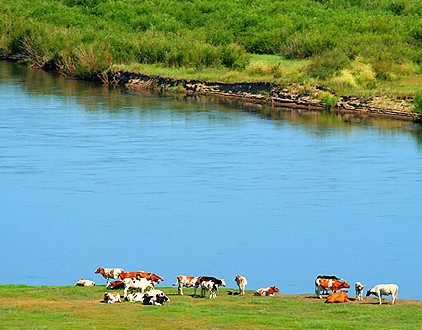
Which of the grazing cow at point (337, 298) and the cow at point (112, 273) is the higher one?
the grazing cow at point (337, 298)

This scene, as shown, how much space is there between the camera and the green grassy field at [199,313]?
21.4 metres

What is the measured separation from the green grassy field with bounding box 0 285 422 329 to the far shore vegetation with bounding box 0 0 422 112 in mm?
35817

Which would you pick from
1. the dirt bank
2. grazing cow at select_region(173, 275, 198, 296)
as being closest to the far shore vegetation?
the dirt bank

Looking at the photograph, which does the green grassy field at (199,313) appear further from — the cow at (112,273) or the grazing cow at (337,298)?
the cow at (112,273)

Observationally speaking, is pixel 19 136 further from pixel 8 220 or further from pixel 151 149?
pixel 8 220

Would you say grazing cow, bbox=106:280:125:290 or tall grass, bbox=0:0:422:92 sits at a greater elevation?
tall grass, bbox=0:0:422:92

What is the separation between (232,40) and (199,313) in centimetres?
5495

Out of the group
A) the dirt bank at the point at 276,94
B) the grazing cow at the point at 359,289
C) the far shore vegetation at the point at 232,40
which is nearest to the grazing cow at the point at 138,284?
the grazing cow at the point at 359,289

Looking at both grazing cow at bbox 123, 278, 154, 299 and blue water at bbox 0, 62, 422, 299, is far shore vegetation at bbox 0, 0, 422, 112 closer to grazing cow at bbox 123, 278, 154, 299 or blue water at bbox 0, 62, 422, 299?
blue water at bbox 0, 62, 422, 299

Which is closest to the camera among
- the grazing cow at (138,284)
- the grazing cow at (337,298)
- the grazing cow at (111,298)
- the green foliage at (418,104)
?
the grazing cow at (111,298)

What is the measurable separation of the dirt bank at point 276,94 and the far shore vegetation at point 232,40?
0.53 m

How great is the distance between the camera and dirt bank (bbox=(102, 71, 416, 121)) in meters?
59.2

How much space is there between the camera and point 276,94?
64.0 m

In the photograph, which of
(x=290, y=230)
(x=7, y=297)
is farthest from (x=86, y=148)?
(x=7, y=297)
